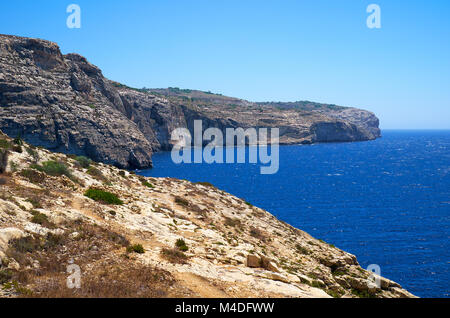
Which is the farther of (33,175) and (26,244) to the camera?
(33,175)

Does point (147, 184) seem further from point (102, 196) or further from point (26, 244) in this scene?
point (26, 244)

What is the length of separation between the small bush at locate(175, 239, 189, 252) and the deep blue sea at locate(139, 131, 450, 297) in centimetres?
2516

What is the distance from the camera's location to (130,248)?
597 inches

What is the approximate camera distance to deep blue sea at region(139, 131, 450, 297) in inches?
1442

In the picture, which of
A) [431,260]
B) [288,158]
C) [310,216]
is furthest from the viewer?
[288,158]

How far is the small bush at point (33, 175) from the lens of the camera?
21219mm

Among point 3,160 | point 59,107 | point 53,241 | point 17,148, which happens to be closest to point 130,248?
point 53,241

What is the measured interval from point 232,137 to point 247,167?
66515 millimetres

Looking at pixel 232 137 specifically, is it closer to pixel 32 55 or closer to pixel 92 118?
pixel 92 118

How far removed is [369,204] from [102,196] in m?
54.8

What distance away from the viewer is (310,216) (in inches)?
2168

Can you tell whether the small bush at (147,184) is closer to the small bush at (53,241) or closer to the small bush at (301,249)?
the small bush at (301,249)
